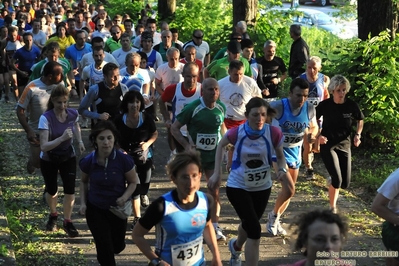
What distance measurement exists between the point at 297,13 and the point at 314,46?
148 cm

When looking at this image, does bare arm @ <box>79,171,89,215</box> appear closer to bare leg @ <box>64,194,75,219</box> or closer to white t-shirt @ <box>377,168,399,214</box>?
bare leg @ <box>64,194,75,219</box>

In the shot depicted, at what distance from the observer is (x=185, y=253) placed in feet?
18.0

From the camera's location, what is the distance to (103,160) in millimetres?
6973

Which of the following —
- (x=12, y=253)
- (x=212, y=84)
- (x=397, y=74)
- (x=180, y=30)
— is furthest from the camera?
(x=180, y=30)

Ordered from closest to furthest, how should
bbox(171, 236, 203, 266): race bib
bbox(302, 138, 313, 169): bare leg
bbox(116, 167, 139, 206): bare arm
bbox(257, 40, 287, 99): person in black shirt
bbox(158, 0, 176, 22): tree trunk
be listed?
1. bbox(171, 236, 203, 266): race bib
2. bbox(116, 167, 139, 206): bare arm
3. bbox(302, 138, 313, 169): bare leg
4. bbox(257, 40, 287, 99): person in black shirt
5. bbox(158, 0, 176, 22): tree trunk

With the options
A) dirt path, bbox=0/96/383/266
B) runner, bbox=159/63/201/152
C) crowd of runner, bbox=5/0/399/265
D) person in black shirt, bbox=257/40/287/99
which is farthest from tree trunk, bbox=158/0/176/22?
runner, bbox=159/63/201/152

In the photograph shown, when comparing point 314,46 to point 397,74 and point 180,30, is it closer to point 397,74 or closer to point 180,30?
point 180,30

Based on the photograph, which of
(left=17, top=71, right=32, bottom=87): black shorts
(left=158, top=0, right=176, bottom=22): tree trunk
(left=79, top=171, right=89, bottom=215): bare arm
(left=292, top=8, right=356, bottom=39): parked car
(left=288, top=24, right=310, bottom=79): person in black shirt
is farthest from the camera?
(left=292, top=8, right=356, bottom=39): parked car

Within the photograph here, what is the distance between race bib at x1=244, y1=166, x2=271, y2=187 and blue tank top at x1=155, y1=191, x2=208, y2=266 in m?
1.85

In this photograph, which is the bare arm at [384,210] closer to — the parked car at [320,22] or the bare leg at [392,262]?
the bare leg at [392,262]

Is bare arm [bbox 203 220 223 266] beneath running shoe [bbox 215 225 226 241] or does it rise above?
above

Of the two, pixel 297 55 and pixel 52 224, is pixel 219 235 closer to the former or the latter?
pixel 52 224

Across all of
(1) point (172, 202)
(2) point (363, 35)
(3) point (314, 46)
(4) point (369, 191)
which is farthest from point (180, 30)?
(1) point (172, 202)

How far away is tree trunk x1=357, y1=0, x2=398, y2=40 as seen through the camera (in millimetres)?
12953
